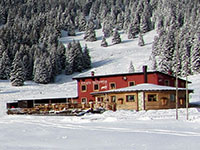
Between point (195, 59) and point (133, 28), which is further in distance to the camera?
point (133, 28)

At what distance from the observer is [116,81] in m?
43.3

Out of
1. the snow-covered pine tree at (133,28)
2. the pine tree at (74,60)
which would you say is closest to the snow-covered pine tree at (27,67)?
the pine tree at (74,60)

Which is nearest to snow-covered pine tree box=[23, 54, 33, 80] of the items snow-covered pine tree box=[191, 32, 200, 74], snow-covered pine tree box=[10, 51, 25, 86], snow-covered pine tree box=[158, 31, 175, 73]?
snow-covered pine tree box=[10, 51, 25, 86]

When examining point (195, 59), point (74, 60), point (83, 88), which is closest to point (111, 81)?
point (83, 88)

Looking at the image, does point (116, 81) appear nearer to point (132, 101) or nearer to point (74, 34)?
point (132, 101)

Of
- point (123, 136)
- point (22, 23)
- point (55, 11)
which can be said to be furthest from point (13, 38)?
point (123, 136)

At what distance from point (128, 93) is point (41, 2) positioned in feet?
568

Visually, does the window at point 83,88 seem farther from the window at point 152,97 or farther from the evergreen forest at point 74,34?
the evergreen forest at point 74,34

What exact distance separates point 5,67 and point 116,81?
5090cm

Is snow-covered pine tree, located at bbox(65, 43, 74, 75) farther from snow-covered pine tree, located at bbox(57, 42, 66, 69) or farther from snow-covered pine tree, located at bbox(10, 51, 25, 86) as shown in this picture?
snow-covered pine tree, located at bbox(10, 51, 25, 86)

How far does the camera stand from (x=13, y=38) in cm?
11588

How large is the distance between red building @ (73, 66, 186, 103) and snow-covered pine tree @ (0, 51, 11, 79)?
44935 mm

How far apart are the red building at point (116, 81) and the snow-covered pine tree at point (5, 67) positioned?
44.9 meters

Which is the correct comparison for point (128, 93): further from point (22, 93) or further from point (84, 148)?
point (22, 93)
